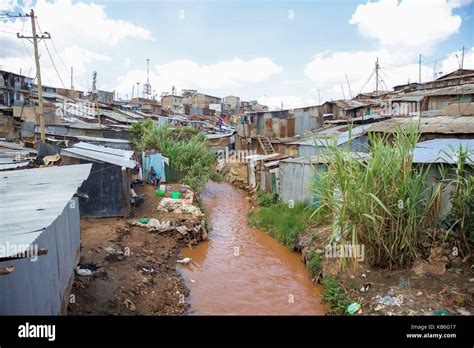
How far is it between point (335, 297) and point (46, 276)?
5290mm

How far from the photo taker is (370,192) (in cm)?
639

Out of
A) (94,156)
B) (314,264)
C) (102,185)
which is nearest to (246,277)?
(314,264)

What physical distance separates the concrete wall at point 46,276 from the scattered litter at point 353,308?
472 centimetres

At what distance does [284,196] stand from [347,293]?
22.9ft

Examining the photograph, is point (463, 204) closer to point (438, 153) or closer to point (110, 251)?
point (438, 153)

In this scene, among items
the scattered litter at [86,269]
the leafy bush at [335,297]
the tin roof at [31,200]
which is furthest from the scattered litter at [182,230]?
the tin roof at [31,200]

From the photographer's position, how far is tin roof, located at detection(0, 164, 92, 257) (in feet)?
8.78

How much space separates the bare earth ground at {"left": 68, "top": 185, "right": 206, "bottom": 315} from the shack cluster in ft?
2.33

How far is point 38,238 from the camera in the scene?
331 cm
